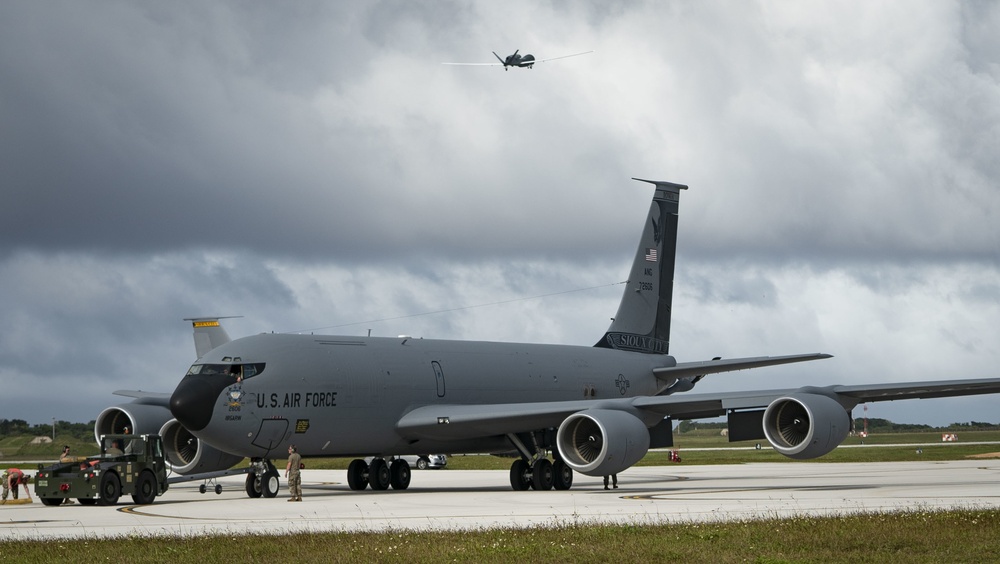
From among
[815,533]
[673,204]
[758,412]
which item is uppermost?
[673,204]

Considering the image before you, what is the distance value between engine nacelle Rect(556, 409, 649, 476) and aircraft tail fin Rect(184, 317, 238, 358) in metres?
31.7

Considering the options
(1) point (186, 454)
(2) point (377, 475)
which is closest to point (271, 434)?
(1) point (186, 454)

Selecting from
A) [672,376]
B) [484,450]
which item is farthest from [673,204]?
[484,450]

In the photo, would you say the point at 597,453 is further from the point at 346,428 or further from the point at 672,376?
the point at 672,376

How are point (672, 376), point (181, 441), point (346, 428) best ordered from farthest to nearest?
point (672, 376), point (181, 441), point (346, 428)

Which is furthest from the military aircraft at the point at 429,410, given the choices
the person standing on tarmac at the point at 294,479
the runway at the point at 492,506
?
the person standing on tarmac at the point at 294,479

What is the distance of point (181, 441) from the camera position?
32156 millimetres

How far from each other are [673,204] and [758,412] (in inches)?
616

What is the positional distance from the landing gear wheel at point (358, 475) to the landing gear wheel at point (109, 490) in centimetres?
820

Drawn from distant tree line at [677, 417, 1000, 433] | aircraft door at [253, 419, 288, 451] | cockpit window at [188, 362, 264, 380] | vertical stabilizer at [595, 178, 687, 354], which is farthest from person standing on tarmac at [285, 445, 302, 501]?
distant tree line at [677, 417, 1000, 433]

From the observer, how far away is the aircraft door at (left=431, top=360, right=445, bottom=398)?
32812mm

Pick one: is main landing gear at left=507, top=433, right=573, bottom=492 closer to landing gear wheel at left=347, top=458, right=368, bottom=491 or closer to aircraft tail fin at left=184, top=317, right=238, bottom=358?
landing gear wheel at left=347, top=458, right=368, bottom=491

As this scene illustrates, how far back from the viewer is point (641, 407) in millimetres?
29891

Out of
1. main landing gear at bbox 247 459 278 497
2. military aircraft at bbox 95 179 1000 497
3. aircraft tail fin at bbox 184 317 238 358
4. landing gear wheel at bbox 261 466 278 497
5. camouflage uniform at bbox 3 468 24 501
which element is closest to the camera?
military aircraft at bbox 95 179 1000 497
